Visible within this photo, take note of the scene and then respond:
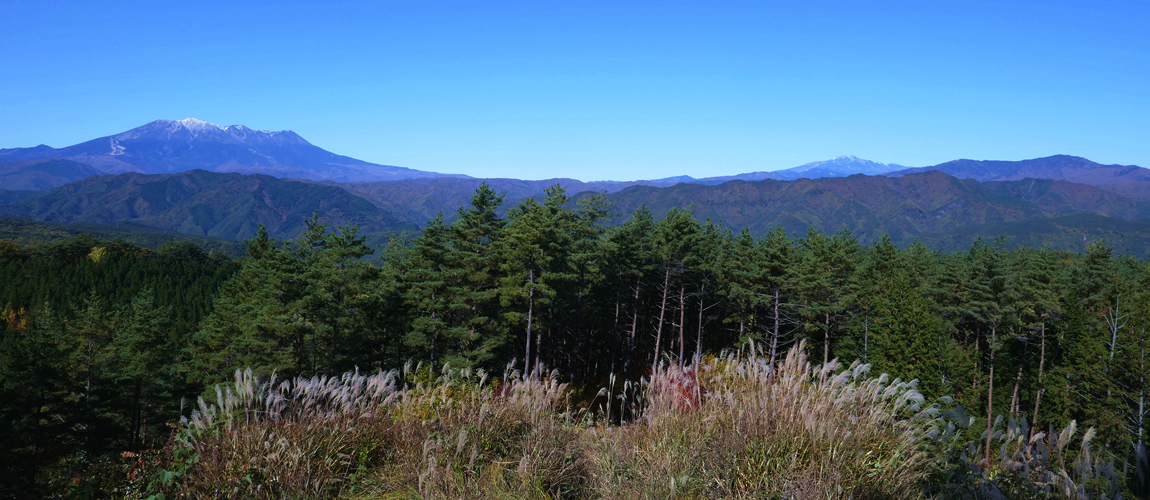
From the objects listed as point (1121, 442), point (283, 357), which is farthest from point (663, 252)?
point (1121, 442)

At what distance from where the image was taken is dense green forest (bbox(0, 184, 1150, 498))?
78.6 ft

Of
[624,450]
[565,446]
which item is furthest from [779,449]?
[565,446]

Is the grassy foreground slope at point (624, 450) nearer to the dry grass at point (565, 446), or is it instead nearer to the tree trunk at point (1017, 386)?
the dry grass at point (565, 446)

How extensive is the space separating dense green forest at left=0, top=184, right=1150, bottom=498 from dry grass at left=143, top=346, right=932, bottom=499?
48.5ft

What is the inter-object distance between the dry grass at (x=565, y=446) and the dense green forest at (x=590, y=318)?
14.8 metres

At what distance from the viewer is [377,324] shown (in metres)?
26.9

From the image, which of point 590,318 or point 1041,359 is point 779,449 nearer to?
point 590,318

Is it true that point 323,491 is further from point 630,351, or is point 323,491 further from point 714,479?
point 630,351

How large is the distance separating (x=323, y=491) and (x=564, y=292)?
81.6 ft

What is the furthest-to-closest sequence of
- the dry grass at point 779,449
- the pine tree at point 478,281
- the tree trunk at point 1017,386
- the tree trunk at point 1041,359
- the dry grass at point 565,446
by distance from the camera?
the tree trunk at point 1017,386 < the tree trunk at point 1041,359 < the pine tree at point 478,281 < the dry grass at point 565,446 < the dry grass at point 779,449

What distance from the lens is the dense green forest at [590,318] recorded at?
78.6 feet

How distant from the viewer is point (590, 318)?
3794 cm

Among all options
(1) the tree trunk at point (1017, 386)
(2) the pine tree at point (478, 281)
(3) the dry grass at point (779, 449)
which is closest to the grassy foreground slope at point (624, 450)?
(3) the dry grass at point (779, 449)

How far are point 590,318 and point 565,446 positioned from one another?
33484 mm
